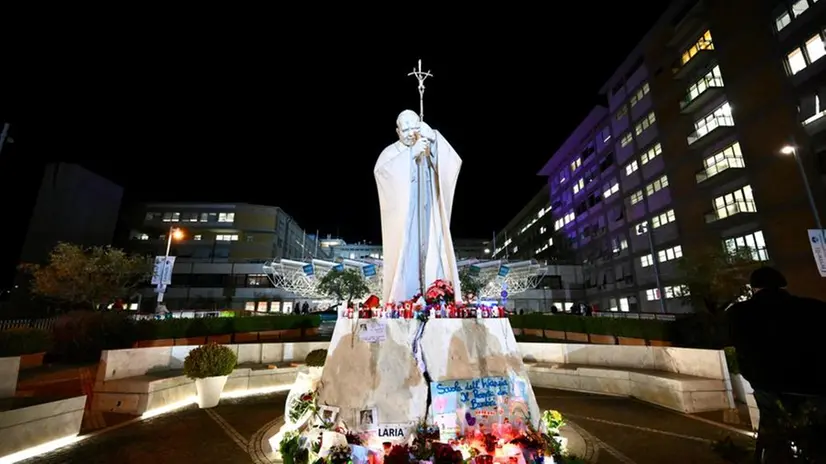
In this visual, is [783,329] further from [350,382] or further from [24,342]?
[24,342]

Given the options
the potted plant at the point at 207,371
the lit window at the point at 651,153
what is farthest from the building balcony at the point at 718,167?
the potted plant at the point at 207,371

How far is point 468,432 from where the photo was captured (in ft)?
19.6

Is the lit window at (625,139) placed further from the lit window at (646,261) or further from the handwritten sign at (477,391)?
the handwritten sign at (477,391)

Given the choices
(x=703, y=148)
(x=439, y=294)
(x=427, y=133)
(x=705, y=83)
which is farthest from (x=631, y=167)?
(x=439, y=294)

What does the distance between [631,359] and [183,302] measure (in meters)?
60.2

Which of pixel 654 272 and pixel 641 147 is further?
pixel 641 147

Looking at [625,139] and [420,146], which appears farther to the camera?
[625,139]

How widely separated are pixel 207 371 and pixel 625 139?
53048 millimetres

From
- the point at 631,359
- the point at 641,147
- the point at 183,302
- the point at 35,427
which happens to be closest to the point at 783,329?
the point at 631,359

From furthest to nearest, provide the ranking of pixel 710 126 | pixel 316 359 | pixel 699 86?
pixel 699 86, pixel 710 126, pixel 316 359

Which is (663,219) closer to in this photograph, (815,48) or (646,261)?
(646,261)

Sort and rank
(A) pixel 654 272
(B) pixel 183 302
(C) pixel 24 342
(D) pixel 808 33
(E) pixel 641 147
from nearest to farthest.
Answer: (C) pixel 24 342
(D) pixel 808 33
(A) pixel 654 272
(E) pixel 641 147
(B) pixel 183 302

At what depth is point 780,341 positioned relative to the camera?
348 cm

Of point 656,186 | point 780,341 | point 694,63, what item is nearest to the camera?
point 780,341
